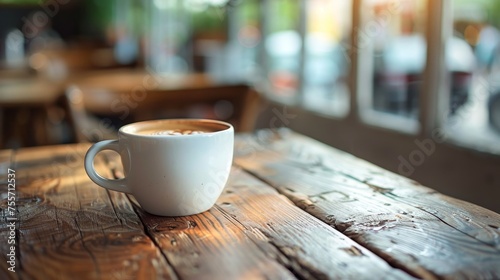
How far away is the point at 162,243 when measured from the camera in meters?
0.77

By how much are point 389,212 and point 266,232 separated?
0.71 feet

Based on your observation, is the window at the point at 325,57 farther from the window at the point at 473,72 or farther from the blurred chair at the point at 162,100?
the blurred chair at the point at 162,100

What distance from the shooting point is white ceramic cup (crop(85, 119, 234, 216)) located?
84cm

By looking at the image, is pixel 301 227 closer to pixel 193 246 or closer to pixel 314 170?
pixel 193 246

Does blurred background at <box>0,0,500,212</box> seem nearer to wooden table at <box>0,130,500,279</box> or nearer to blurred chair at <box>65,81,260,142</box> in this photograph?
blurred chair at <box>65,81,260,142</box>

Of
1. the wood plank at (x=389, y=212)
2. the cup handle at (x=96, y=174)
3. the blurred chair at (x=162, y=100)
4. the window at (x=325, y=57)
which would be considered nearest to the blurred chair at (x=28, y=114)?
the blurred chair at (x=162, y=100)

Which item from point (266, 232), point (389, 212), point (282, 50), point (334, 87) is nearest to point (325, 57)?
point (334, 87)

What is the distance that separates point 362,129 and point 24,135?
183 centimetres

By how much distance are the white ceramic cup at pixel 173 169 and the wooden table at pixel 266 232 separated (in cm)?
3

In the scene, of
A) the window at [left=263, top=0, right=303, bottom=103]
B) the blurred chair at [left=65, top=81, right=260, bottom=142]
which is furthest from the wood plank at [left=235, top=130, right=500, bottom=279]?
the window at [left=263, top=0, right=303, bottom=103]

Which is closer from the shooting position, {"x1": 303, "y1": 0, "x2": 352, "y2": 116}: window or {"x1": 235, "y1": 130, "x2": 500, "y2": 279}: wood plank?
{"x1": 235, "y1": 130, "x2": 500, "y2": 279}: wood plank

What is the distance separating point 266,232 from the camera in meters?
0.81

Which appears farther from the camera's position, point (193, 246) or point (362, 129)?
point (362, 129)

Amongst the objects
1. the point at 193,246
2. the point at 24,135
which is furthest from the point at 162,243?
the point at 24,135
